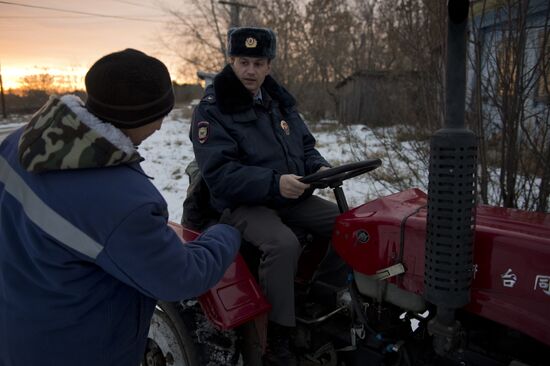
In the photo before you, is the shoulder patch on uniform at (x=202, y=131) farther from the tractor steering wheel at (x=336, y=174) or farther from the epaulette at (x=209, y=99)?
the tractor steering wheel at (x=336, y=174)

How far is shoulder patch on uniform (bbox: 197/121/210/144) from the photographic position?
249cm

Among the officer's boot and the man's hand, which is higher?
the man's hand

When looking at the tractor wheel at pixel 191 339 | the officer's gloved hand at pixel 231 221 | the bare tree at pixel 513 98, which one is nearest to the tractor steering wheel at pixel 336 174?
the officer's gloved hand at pixel 231 221

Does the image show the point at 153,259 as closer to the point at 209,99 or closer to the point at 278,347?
the point at 278,347

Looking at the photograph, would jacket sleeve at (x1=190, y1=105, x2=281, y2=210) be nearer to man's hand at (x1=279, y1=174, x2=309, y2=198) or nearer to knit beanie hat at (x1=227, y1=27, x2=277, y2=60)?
man's hand at (x1=279, y1=174, x2=309, y2=198)

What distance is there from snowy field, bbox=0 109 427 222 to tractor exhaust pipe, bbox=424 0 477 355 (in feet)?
11.2

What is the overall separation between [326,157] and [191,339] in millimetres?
8375

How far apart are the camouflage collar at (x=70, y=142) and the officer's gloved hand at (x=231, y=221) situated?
106cm

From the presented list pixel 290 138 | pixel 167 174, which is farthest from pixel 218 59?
pixel 290 138

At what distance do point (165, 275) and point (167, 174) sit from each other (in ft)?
28.6

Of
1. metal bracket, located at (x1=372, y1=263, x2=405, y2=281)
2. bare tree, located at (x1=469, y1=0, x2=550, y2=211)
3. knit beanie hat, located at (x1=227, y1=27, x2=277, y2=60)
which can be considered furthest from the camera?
bare tree, located at (x1=469, y1=0, x2=550, y2=211)

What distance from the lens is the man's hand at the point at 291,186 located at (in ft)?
7.18

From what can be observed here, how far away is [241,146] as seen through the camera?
2533 millimetres

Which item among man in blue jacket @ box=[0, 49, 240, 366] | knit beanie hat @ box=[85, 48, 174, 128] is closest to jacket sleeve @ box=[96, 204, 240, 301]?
man in blue jacket @ box=[0, 49, 240, 366]
